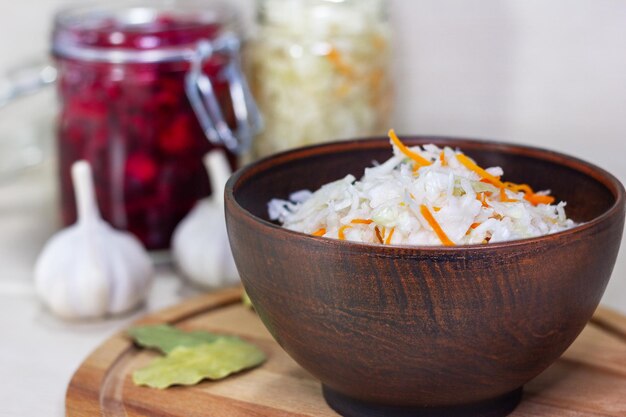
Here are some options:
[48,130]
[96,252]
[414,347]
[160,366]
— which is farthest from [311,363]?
[48,130]

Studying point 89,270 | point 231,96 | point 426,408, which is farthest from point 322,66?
point 426,408

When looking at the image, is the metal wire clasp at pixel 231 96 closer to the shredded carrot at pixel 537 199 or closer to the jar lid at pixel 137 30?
the jar lid at pixel 137 30

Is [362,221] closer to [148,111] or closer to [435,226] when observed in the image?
[435,226]

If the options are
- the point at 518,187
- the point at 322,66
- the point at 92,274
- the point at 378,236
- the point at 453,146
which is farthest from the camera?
the point at 322,66

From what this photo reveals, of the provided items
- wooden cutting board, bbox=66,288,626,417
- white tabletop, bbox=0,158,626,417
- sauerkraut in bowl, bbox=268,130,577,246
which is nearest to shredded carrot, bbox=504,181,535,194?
sauerkraut in bowl, bbox=268,130,577,246

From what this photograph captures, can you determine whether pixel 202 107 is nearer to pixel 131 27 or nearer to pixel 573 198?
pixel 131 27

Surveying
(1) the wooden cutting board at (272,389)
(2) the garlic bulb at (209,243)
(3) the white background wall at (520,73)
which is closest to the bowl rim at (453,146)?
(1) the wooden cutting board at (272,389)
